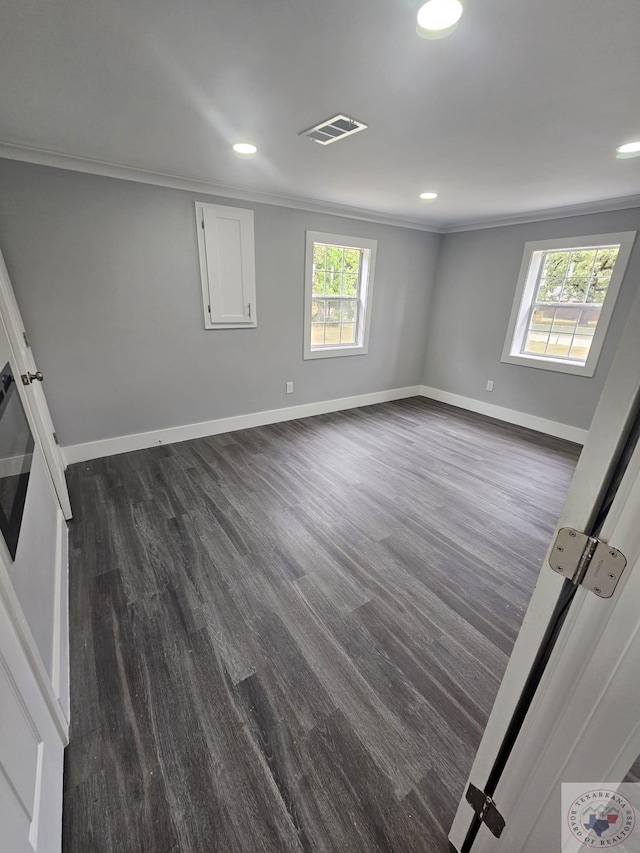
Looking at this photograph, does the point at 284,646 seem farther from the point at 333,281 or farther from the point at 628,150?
the point at 333,281

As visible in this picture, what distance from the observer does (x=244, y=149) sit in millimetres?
2240

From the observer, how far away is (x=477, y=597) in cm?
183

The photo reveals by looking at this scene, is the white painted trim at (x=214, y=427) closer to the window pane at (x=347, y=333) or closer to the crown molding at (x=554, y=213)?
the window pane at (x=347, y=333)

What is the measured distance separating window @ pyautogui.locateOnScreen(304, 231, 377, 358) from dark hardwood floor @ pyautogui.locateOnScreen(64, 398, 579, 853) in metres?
1.95

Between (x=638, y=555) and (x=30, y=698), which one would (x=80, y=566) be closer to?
(x=30, y=698)

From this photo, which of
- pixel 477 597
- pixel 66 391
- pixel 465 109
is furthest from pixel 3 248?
pixel 477 597

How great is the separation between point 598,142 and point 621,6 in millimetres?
1197

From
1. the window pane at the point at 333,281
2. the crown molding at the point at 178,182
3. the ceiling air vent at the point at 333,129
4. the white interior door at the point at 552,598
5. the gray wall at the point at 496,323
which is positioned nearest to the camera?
the white interior door at the point at 552,598

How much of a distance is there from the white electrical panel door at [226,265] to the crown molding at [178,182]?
0.45ft

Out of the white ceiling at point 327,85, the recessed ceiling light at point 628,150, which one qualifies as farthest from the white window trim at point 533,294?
the recessed ceiling light at point 628,150

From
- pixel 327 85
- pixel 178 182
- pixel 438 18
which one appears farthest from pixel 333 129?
pixel 178 182

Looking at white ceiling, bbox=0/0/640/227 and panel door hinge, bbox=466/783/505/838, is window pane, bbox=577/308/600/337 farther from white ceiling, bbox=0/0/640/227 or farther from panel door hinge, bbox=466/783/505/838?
panel door hinge, bbox=466/783/505/838

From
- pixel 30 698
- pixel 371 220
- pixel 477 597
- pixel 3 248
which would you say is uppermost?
pixel 371 220

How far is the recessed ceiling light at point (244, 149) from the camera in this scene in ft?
7.14
